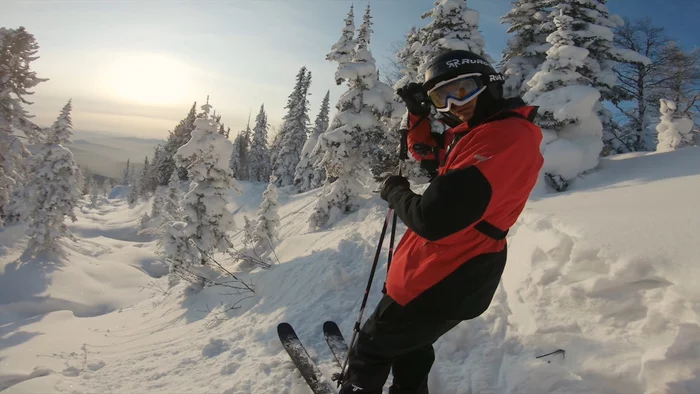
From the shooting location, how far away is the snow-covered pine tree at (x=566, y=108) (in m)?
12.7

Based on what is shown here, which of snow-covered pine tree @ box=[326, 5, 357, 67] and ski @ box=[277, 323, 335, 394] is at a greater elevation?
snow-covered pine tree @ box=[326, 5, 357, 67]

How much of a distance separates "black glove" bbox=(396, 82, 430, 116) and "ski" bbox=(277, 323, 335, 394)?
9.92 feet

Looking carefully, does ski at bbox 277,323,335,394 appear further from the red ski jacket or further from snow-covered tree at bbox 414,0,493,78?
snow-covered tree at bbox 414,0,493,78

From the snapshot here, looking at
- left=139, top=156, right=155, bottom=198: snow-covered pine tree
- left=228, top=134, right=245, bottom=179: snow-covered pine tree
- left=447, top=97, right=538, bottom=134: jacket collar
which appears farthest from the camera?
left=139, top=156, right=155, bottom=198: snow-covered pine tree

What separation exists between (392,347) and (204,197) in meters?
13.7

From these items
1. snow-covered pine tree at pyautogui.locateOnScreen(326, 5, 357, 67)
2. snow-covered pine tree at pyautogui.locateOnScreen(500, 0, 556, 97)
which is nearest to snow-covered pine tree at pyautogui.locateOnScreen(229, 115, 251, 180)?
snow-covered pine tree at pyautogui.locateOnScreen(326, 5, 357, 67)

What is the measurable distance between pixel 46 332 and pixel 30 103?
18803mm

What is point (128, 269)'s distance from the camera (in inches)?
967

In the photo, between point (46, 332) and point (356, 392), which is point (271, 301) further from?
point (46, 332)

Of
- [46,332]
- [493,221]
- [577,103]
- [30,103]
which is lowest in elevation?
[46,332]

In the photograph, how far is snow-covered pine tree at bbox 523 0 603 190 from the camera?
12656mm


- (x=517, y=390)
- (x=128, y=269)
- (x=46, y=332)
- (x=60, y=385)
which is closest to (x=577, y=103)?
(x=517, y=390)

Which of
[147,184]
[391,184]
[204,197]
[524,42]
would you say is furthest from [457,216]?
[147,184]

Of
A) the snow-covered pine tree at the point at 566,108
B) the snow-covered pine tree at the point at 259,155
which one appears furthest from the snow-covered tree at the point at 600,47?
the snow-covered pine tree at the point at 259,155
